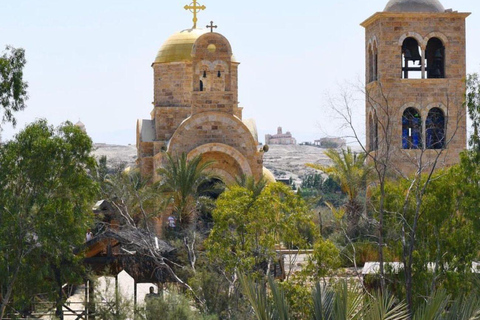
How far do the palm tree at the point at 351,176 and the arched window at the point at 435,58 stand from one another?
4855mm

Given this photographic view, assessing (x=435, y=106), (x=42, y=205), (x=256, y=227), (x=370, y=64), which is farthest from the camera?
(x=370, y=64)

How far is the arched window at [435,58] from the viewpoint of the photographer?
3562 centimetres

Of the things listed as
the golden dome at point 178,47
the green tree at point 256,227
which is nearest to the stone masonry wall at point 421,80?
the golden dome at point 178,47

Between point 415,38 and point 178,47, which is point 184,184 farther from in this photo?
point 178,47

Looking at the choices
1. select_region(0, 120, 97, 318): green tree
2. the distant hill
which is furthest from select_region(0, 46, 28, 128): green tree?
the distant hill

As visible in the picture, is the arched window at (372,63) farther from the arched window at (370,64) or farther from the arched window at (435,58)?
the arched window at (435,58)

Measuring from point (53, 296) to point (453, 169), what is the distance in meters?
8.79

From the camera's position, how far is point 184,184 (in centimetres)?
3108

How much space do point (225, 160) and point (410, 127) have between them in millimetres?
6394

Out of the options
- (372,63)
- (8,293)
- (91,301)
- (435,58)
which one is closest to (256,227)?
(91,301)

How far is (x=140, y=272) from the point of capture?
23.3m

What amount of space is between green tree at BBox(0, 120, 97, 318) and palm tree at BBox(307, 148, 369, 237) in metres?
12.1

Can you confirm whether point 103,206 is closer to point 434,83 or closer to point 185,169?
point 185,169

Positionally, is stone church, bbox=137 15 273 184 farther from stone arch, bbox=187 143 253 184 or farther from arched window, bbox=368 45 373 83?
arched window, bbox=368 45 373 83
